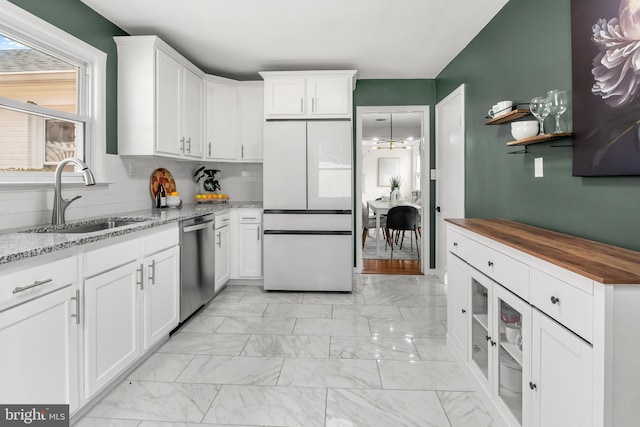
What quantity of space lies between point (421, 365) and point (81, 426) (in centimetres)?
190

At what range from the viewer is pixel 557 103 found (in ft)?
6.51

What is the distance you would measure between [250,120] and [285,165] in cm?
87

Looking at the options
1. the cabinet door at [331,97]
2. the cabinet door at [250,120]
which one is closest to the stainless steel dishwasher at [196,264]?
the cabinet door at [250,120]

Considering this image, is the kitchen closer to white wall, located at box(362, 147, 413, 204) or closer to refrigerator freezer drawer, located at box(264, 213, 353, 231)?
refrigerator freezer drawer, located at box(264, 213, 353, 231)

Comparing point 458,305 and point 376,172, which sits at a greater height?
point 376,172

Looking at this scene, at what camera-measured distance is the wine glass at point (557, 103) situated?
1.97 m

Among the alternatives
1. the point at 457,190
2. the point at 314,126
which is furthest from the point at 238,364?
the point at 457,190

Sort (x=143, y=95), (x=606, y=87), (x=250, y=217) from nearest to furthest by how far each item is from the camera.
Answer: (x=606, y=87) < (x=143, y=95) < (x=250, y=217)

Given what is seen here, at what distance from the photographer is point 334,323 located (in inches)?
124

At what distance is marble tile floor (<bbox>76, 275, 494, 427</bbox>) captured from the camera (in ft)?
6.11

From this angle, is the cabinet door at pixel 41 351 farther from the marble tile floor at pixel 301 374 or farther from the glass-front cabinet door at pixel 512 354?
the glass-front cabinet door at pixel 512 354

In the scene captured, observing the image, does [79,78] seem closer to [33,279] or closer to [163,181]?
[163,181]

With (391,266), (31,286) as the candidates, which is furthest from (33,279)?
(391,266)

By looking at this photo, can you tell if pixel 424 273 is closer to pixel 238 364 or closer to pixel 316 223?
pixel 316 223
